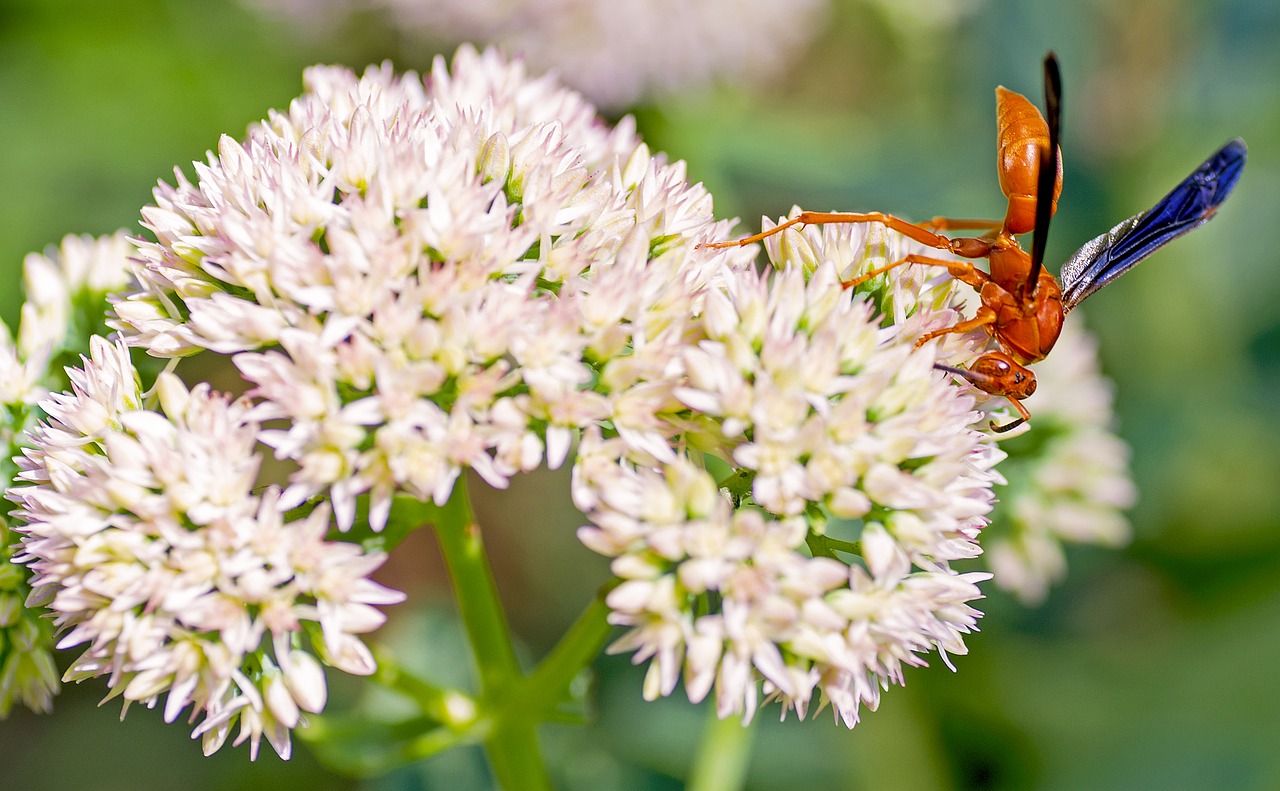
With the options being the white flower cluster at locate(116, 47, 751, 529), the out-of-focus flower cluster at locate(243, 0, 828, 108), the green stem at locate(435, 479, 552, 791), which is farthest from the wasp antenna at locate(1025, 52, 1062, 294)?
the out-of-focus flower cluster at locate(243, 0, 828, 108)

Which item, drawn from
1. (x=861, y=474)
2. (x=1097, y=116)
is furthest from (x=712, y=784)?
(x=1097, y=116)

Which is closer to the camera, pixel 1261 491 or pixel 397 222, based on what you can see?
pixel 397 222

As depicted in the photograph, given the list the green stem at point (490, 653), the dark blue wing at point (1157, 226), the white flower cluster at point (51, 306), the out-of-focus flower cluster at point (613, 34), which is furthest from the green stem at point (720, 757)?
the out-of-focus flower cluster at point (613, 34)

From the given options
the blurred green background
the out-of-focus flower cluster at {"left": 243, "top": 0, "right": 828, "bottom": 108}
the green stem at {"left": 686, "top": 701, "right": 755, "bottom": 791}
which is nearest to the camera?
the green stem at {"left": 686, "top": 701, "right": 755, "bottom": 791}

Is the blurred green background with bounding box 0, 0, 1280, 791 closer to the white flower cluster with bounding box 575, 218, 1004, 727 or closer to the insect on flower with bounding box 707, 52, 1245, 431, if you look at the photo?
the insect on flower with bounding box 707, 52, 1245, 431

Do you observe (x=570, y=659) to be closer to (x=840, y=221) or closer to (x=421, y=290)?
(x=421, y=290)

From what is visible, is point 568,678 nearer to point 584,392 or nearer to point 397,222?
point 584,392
